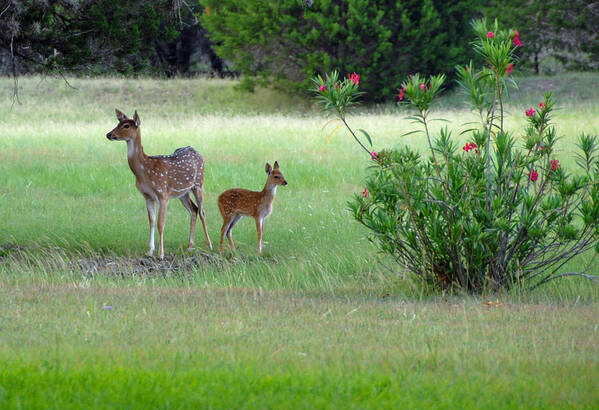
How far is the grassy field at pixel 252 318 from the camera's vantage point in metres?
5.36

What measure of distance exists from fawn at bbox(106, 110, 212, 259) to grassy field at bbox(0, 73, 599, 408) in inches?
22.7

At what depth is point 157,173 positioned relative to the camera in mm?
12172

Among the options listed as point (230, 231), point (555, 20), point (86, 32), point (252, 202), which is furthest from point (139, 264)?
point (555, 20)

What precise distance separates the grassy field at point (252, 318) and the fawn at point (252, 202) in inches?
18.6

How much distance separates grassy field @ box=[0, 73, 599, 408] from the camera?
17.6 feet

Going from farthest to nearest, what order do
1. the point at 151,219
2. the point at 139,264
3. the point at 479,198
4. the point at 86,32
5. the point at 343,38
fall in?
the point at 343,38
the point at 86,32
the point at 151,219
the point at 139,264
the point at 479,198

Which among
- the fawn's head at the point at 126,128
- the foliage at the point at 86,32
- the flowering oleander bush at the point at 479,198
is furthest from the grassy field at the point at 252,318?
the foliage at the point at 86,32

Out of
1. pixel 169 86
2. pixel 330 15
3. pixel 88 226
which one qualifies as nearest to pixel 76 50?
pixel 88 226

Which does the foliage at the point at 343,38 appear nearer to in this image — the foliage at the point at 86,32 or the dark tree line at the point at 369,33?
the dark tree line at the point at 369,33

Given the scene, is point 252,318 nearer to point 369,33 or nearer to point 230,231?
point 230,231

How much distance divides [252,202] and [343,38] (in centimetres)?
2603

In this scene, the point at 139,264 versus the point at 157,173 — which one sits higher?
the point at 157,173

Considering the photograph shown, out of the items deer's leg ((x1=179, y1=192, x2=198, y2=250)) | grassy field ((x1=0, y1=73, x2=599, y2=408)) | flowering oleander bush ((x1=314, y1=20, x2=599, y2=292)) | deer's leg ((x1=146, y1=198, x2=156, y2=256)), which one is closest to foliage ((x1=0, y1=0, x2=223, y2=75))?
grassy field ((x1=0, y1=73, x2=599, y2=408))

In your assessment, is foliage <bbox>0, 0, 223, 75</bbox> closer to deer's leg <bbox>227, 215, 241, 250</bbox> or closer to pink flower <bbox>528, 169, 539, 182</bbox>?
deer's leg <bbox>227, 215, 241, 250</bbox>
